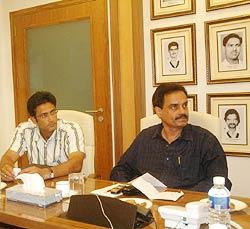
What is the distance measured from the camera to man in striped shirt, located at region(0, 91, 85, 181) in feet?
7.95

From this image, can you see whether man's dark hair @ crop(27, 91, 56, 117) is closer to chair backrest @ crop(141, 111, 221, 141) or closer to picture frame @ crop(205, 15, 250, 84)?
chair backrest @ crop(141, 111, 221, 141)

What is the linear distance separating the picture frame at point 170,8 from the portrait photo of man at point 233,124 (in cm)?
84

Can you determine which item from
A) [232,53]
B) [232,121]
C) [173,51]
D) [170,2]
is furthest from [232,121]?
[170,2]

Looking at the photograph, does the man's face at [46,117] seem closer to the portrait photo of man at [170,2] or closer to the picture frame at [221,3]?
the portrait photo of man at [170,2]

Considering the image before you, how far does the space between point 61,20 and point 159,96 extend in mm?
1938

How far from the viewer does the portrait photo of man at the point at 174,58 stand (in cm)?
308

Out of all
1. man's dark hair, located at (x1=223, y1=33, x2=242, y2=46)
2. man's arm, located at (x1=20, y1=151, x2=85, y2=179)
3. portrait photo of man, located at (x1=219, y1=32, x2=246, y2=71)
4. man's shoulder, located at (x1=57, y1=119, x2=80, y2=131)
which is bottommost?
man's arm, located at (x1=20, y1=151, x2=85, y2=179)

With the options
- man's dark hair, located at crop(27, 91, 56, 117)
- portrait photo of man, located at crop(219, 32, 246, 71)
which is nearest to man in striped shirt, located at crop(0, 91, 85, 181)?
man's dark hair, located at crop(27, 91, 56, 117)

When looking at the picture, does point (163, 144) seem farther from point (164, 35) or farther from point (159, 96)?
point (164, 35)

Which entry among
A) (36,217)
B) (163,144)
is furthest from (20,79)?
(36,217)

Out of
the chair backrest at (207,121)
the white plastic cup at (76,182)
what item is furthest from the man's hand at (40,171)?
the chair backrest at (207,121)

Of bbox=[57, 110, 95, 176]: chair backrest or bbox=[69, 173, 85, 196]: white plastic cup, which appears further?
bbox=[57, 110, 95, 176]: chair backrest

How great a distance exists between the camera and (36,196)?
157 cm

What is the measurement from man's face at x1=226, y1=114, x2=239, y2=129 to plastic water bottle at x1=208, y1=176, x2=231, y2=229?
1.73 meters
